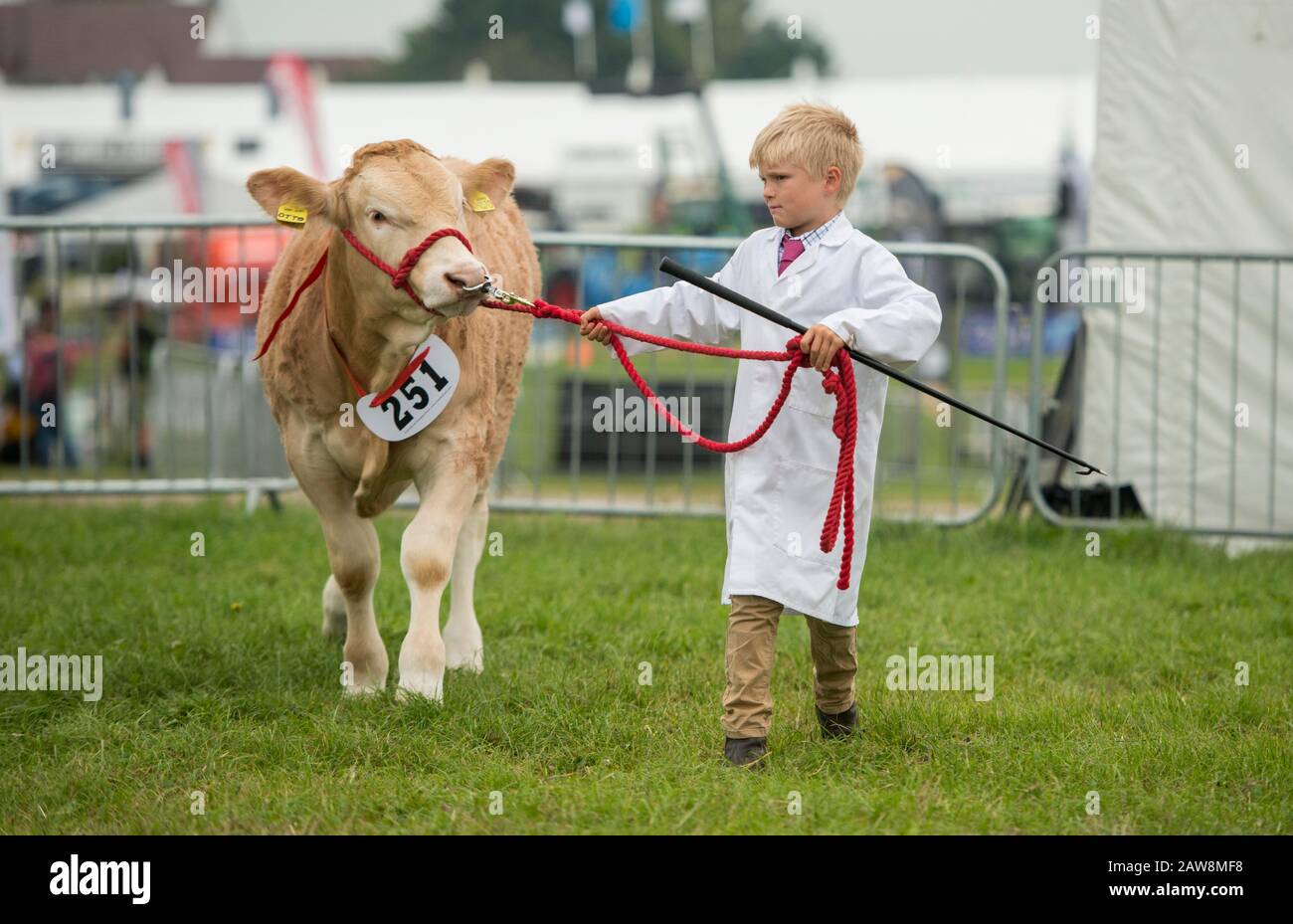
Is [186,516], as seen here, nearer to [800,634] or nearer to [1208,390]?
[800,634]

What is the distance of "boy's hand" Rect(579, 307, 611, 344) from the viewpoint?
4465 mm

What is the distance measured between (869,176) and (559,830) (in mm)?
17846

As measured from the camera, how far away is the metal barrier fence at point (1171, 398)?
816 centimetres

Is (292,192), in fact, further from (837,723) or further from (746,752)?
(837,723)

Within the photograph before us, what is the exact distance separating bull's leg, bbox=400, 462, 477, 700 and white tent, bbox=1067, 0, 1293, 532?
453 centimetres

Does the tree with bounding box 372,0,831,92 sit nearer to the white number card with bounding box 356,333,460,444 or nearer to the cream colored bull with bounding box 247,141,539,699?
the cream colored bull with bounding box 247,141,539,699

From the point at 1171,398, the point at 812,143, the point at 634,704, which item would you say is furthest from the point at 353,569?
the point at 1171,398

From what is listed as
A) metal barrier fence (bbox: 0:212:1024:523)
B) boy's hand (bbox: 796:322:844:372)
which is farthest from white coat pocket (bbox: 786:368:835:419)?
metal barrier fence (bbox: 0:212:1024:523)

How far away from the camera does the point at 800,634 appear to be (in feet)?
19.8

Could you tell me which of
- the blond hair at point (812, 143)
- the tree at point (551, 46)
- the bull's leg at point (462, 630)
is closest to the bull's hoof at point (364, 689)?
the bull's leg at point (462, 630)

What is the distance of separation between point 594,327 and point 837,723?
1462 millimetres
